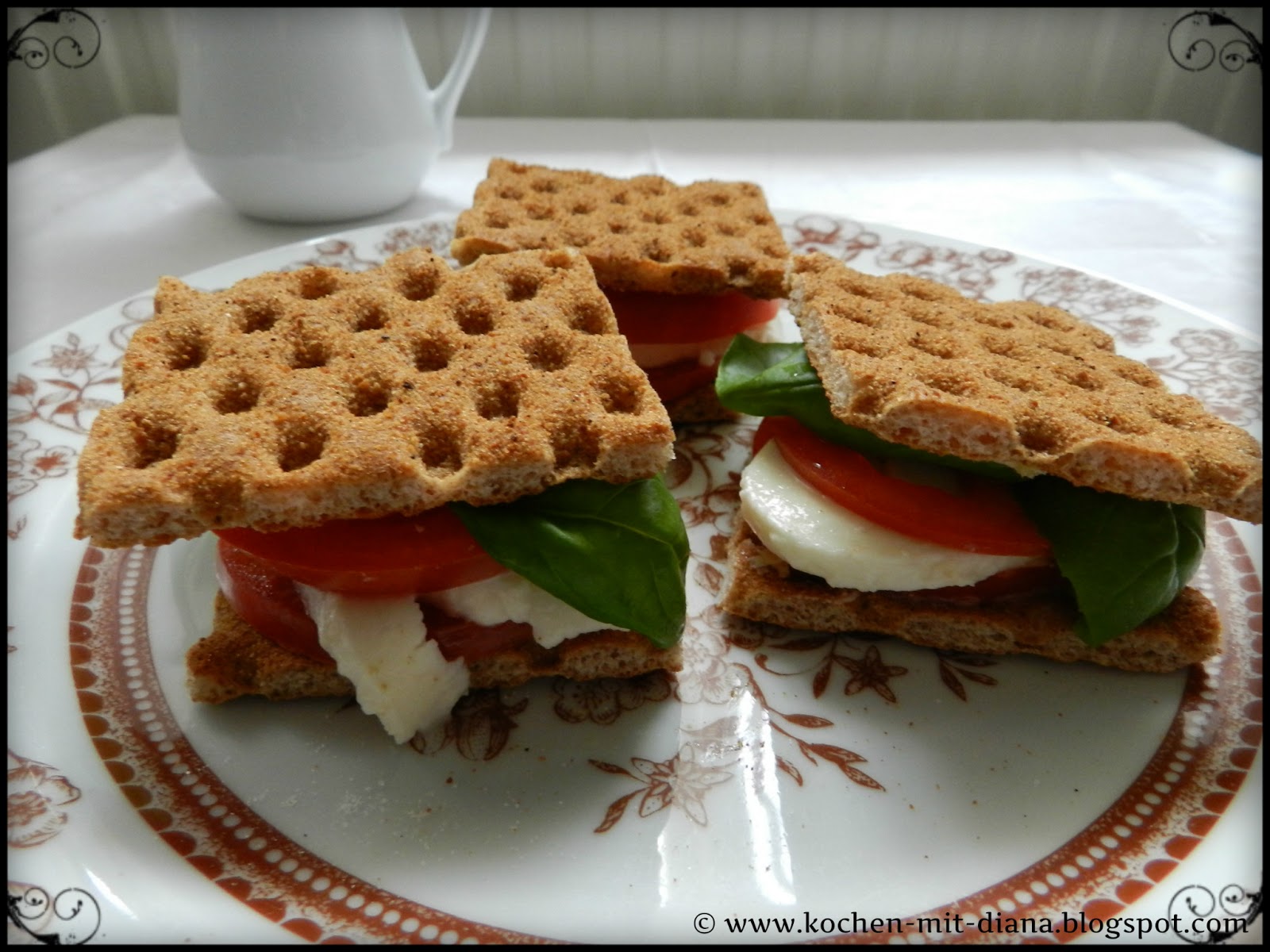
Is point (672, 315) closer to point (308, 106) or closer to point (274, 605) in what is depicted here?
point (274, 605)

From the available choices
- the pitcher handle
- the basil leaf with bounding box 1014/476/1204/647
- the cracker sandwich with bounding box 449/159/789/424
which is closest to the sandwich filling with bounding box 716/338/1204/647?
the basil leaf with bounding box 1014/476/1204/647

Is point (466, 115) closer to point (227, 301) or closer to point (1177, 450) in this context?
point (227, 301)

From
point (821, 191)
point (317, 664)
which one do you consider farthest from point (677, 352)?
point (821, 191)

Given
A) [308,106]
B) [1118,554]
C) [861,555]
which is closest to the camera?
[1118,554]

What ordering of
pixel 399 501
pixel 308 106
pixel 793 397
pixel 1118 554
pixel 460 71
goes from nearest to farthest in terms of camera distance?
pixel 399 501, pixel 1118 554, pixel 793 397, pixel 308 106, pixel 460 71

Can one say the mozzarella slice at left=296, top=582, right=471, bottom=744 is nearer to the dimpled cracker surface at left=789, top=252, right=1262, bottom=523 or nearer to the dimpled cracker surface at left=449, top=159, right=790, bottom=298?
the dimpled cracker surface at left=789, top=252, right=1262, bottom=523

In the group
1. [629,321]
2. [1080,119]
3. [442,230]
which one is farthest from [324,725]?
[1080,119]

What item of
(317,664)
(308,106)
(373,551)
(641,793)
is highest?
(308,106)
